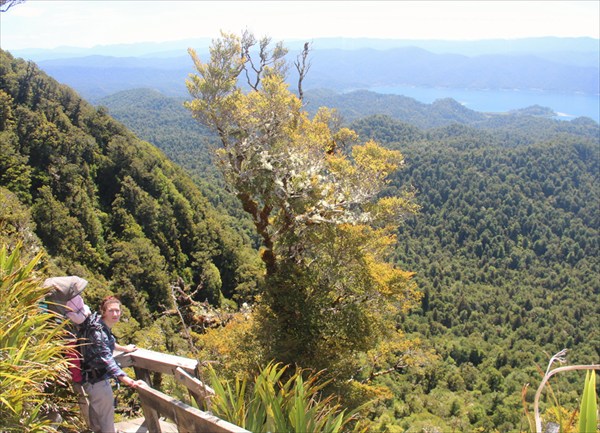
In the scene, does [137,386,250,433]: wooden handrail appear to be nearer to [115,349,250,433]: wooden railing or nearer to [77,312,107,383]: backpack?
[115,349,250,433]: wooden railing

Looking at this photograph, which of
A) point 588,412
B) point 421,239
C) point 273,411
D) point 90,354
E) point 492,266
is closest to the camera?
point 588,412

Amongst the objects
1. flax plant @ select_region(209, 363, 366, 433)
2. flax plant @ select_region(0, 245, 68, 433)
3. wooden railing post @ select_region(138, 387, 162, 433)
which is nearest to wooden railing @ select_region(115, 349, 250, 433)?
wooden railing post @ select_region(138, 387, 162, 433)

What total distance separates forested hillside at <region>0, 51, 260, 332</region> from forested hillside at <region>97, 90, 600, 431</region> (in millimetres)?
18621

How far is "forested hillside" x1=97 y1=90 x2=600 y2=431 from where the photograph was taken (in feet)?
122

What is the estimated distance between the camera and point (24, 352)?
2.78 metres

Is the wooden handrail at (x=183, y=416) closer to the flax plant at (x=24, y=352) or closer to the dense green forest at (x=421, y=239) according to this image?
the flax plant at (x=24, y=352)

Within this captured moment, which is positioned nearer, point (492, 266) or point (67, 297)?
point (67, 297)

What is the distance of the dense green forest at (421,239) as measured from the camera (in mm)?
27656

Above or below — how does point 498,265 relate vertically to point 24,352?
below

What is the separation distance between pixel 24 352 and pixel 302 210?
5.62 metres

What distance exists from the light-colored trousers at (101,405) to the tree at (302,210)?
501 centimetres

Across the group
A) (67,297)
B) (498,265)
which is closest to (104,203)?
(67,297)

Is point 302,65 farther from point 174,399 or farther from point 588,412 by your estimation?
point 588,412

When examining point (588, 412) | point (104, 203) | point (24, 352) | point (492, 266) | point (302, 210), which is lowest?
point (492, 266)
